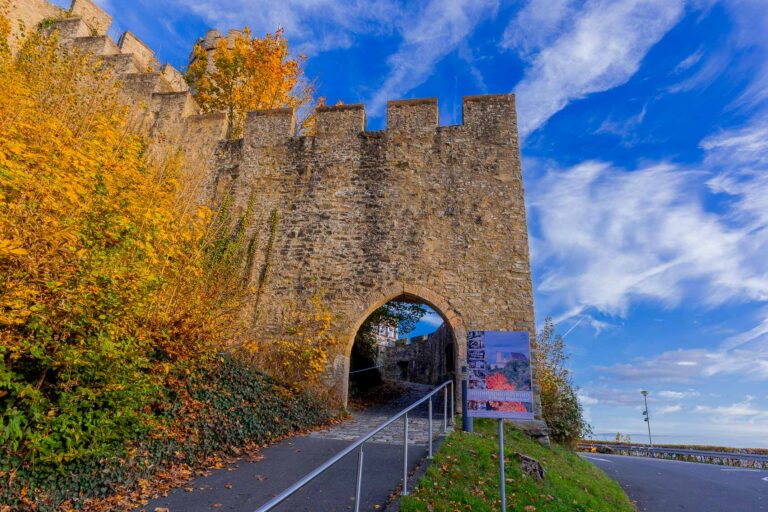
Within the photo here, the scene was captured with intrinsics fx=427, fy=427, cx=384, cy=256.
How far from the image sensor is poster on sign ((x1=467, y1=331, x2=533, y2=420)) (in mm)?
4895

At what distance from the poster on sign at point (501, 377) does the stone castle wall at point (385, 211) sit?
4013mm

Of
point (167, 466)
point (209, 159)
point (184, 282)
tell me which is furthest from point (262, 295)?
point (167, 466)

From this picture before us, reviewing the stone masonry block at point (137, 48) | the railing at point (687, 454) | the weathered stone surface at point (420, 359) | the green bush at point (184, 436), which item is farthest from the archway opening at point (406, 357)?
the stone masonry block at point (137, 48)

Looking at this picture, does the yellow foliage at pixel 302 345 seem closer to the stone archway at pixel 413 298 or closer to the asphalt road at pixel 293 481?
the stone archway at pixel 413 298

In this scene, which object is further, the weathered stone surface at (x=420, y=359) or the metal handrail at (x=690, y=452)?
the metal handrail at (x=690, y=452)

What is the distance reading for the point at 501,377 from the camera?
504 centimetres

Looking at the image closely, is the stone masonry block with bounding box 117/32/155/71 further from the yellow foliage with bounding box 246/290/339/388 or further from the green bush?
the green bush

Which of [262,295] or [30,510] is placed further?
[262,295]

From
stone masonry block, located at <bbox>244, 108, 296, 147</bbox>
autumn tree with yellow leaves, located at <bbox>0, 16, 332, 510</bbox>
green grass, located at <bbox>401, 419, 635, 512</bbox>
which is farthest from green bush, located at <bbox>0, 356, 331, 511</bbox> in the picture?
stone masonry block, located at <bbox>244, 108, 296, 147</bbox>

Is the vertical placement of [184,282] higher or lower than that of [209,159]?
lower

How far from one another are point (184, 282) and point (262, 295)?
3633 millimetres

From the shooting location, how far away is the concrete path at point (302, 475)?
13.7 ft

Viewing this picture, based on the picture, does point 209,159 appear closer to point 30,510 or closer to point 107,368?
point 107,368

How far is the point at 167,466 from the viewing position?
15.9ft
